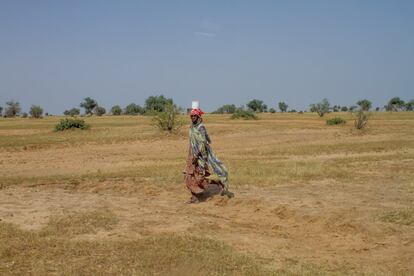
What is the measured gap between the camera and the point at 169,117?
2822 cm

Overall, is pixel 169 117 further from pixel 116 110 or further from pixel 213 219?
pixel 116 110

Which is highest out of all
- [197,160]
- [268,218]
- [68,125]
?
[68,125]

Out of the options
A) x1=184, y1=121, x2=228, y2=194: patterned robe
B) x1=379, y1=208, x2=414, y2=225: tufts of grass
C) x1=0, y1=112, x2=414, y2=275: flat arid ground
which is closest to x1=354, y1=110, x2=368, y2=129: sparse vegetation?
x1=0, y1=112, x2=414, y2=275: flat arid ground

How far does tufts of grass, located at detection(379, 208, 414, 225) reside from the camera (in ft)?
26.0

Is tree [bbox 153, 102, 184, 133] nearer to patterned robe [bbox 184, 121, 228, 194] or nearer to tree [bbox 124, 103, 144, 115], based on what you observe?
patterned robe [bbox 184, 121, 228, 194]

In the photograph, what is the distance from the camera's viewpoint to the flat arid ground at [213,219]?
6.25 metres

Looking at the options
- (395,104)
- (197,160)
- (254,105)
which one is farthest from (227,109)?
(197,160)

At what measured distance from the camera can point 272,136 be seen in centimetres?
2770

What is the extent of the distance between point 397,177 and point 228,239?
→ 7.15 meters

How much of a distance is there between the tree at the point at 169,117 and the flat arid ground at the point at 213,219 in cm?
1157

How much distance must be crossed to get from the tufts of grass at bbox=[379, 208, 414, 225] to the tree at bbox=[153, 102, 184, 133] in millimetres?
20615

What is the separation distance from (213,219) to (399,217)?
3.12 m

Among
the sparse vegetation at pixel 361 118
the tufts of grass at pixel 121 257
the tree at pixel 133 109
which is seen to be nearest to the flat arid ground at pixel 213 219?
the tufts of grass at pixel 121 257

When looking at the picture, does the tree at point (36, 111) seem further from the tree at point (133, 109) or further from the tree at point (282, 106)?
the tree at point (282, 106)
